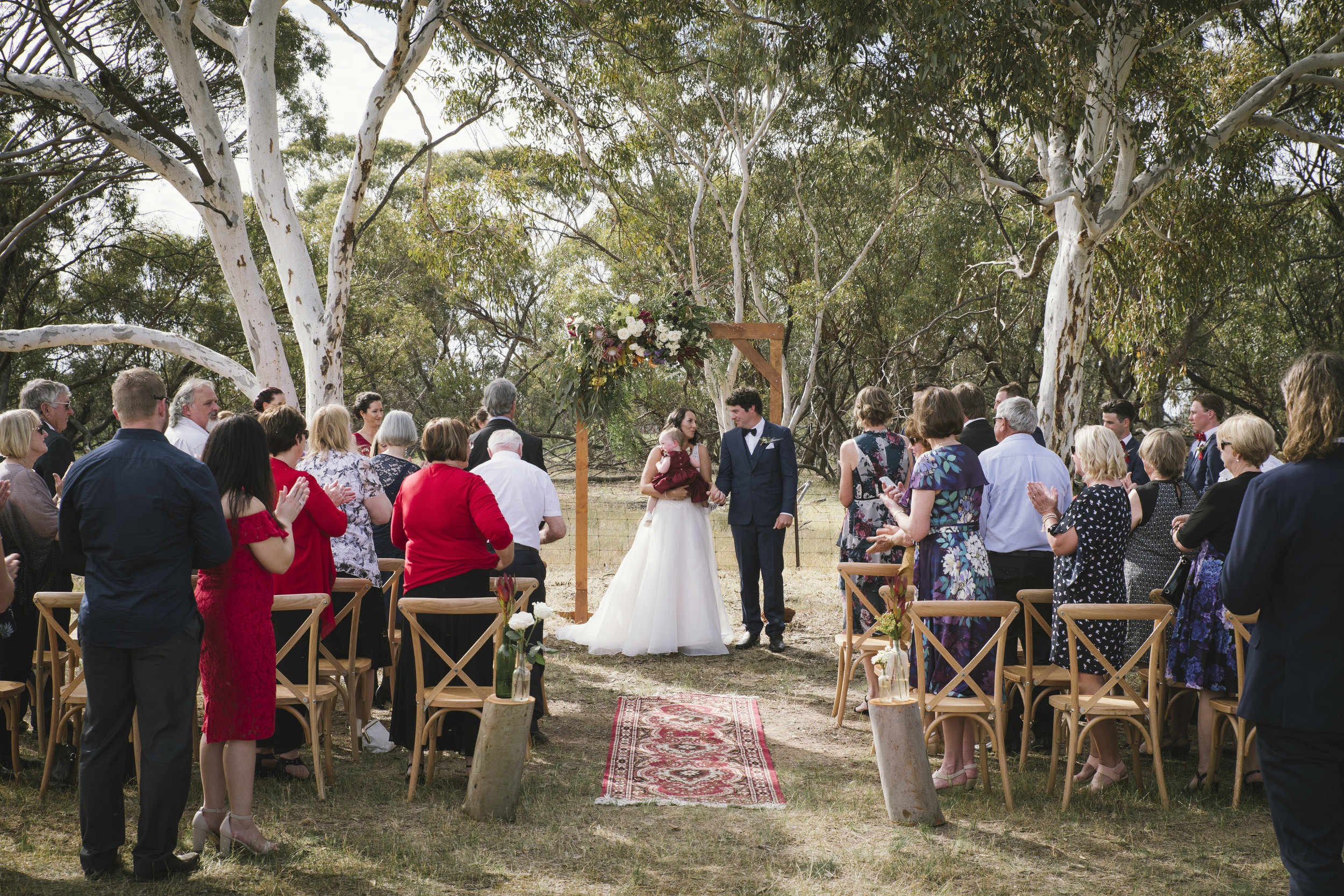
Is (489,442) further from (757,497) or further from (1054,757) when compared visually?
(1054,757)

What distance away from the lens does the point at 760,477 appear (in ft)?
26.1

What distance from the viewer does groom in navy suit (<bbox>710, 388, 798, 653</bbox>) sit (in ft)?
25.9

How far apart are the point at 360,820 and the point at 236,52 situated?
28.9 ft

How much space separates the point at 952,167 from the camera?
2502 cm

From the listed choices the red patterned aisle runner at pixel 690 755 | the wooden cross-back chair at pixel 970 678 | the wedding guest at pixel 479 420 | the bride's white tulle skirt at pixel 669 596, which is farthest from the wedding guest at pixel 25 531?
the wooden cross-back chair at pixel 970 678

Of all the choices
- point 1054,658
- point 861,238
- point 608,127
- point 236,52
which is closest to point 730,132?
point 861,238

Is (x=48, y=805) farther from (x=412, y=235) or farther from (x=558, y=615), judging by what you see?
(x=412, y=235)

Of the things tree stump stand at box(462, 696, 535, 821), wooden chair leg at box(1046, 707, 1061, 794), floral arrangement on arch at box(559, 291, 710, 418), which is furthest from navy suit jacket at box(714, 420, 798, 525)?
tree stump stand at box(462, 696, 535, 821)

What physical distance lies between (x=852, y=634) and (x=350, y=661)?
2.96 metres

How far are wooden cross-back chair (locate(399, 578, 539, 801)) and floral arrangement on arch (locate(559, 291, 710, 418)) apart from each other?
3.80 meters

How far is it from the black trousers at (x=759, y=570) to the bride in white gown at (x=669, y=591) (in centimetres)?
Answer: 26

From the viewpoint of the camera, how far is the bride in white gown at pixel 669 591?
786 cm

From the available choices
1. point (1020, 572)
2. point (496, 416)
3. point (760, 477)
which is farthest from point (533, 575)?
point (1020, 572)

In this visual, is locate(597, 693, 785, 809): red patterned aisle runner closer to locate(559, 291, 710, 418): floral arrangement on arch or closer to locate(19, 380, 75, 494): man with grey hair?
locate(559, 291, 710, 418): floral arrangement on arch
